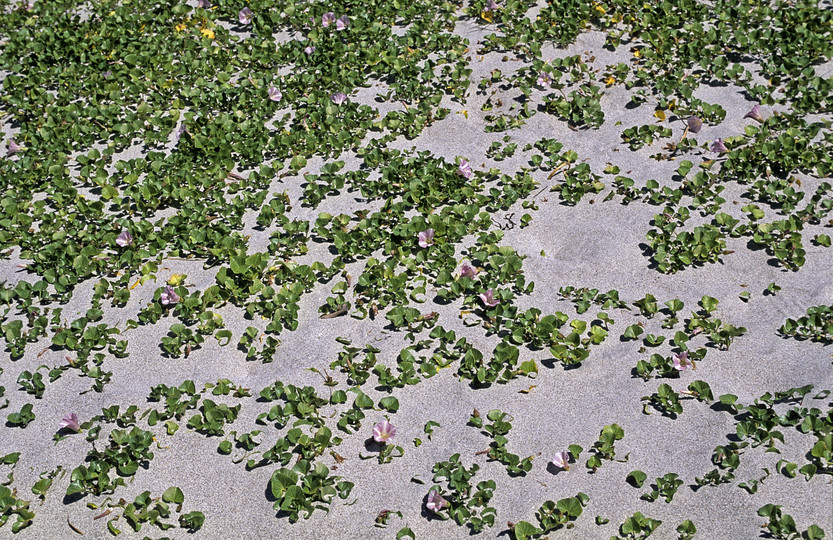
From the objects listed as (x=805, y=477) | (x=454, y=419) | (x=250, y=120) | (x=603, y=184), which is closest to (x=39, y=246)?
(x=250, y=120)

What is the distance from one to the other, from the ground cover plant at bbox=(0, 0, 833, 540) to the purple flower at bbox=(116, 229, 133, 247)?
0.01 m

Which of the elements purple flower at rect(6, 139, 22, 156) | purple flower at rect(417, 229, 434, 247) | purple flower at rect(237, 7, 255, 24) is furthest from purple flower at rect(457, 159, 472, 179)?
purple flower at rect(6, 139, 22, 156)

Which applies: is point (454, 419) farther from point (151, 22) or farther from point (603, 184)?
point (151, 22)

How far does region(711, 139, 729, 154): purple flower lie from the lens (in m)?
4.00

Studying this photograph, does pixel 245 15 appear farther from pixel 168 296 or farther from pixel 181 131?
pixel 168 296

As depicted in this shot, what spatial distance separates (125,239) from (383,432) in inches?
68.5

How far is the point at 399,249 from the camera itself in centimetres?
359

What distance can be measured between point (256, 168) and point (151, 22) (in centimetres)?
205

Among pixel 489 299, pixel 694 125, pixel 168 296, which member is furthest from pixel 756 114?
pixel 168 296

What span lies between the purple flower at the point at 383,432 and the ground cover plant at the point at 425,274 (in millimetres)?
13

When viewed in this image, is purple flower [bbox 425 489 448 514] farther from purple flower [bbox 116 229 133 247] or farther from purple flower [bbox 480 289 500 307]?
purple flower [bbox 116 229 133 247]

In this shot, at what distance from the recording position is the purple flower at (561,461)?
267 cm

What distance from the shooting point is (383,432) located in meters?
2.81

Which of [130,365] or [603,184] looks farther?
[603,184]
